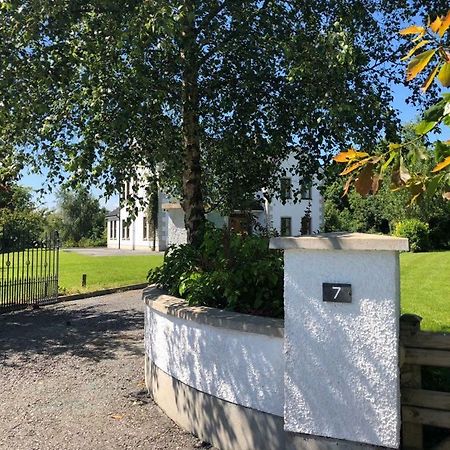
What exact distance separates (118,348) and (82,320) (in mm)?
2905

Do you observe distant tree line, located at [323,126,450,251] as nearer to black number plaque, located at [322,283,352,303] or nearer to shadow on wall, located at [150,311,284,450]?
black number plaque, located at [322,283,352,303]

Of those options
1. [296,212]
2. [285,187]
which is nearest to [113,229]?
[296,212]

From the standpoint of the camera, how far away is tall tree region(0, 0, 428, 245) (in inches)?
202

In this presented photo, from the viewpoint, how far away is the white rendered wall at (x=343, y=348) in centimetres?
318

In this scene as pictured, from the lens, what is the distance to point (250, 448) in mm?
3805

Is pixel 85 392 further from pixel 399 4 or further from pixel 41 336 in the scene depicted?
pixel 399 4

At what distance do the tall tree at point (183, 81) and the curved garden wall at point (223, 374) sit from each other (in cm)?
210

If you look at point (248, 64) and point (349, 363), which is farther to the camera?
point (248, 64)

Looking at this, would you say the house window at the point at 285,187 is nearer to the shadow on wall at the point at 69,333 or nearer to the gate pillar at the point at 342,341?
the shadow on wall at the point at 69,333

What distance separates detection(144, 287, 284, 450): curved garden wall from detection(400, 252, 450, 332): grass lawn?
3870 mm

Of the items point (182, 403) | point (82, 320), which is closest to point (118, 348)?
point (82, 320)

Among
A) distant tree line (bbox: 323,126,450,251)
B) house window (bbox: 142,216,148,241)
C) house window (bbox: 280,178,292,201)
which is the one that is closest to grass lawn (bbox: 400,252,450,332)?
distant tree line (bbox: 323,126,450,251)

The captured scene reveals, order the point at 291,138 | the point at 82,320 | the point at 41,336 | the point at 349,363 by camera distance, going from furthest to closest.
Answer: the point at 82,320 → the point at 41,336 → the point at 291,138 → the point at 349,363

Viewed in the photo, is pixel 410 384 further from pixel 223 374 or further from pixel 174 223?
pixel 174 223
